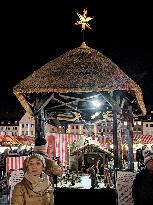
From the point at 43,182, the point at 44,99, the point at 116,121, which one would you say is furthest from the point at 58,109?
the point at 43,182

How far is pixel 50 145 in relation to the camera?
1938 centimetres

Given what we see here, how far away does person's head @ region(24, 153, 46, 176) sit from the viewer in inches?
195

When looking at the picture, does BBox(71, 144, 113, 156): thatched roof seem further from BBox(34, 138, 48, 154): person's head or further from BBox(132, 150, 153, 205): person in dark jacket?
BBox(34, 138, 48, 154): person's head

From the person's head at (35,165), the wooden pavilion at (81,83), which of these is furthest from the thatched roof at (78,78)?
the person's head at (35,165)

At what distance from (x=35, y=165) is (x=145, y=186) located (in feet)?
11.0

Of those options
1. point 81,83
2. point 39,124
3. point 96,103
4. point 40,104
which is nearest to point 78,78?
point 81,83

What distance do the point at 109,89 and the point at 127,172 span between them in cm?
441

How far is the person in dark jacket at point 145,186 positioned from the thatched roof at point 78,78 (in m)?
5.23

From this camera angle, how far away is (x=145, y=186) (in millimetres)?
7430

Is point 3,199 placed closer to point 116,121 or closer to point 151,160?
point 116,121

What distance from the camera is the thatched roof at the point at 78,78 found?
42.0ft

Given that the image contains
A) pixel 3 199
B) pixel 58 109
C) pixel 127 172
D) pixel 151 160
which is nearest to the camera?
pixel 151 160

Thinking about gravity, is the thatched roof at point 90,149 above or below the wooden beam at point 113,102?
below

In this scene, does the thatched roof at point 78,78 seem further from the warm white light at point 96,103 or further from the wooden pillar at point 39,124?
the warm white light at point 96,103
